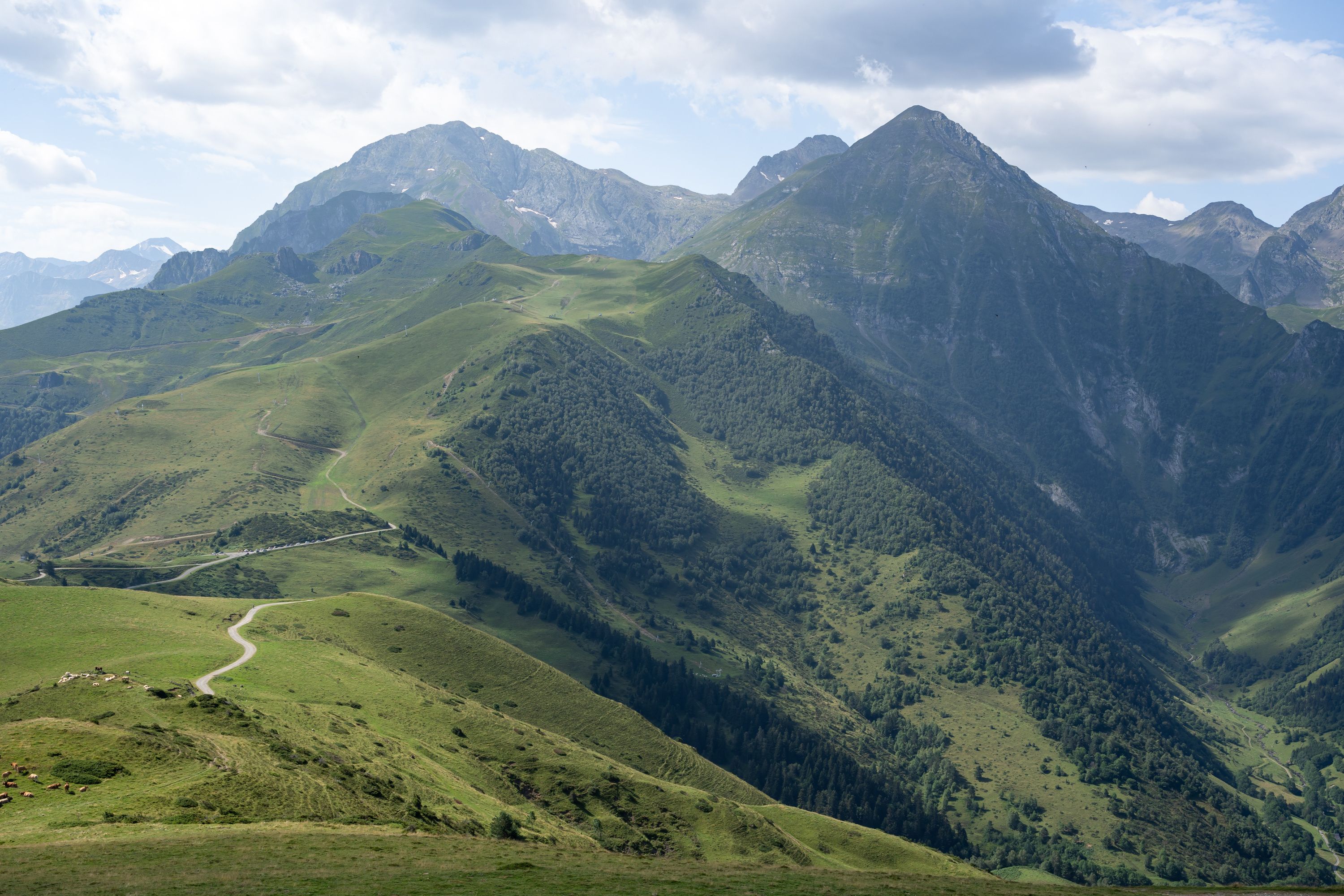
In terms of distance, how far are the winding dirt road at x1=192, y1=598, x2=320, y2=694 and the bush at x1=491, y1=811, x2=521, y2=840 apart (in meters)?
47.1

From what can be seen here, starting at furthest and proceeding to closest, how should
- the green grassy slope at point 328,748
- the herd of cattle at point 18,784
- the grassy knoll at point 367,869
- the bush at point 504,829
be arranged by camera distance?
the bush at point 504,829 → the green grassy slope at point 328,748 → the herd of cattle at point 18,784 → the grassy knoll at point 367,869

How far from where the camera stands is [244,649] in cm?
14412

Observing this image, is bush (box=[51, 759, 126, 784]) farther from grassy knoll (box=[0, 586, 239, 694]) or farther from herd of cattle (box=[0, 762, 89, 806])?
grassy knoll (box=[0, 586, 239, 694])

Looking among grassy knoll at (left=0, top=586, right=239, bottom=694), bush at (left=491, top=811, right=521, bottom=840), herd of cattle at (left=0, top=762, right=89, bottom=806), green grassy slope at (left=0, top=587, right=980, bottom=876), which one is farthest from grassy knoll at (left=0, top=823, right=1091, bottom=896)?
grassy knoll at (left=0, top=586, right=239, bottom=694)

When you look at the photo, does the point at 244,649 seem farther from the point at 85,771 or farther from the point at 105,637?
the point at 85,771

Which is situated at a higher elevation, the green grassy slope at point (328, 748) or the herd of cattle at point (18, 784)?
the herd of cattle at point (18, 784)

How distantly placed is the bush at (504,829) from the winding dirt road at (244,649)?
4707 centimetres

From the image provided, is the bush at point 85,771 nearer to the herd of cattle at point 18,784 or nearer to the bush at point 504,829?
the herd of cattle at point 18,784

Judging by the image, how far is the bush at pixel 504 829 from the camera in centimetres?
9125

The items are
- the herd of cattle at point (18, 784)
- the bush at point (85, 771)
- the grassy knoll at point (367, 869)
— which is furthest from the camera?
the bush at point (85, 771)

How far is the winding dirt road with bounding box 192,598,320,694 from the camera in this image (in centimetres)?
11938

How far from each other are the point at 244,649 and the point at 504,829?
253ft

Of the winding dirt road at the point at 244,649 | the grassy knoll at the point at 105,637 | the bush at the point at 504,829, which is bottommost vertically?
the bush at the point at 504,829

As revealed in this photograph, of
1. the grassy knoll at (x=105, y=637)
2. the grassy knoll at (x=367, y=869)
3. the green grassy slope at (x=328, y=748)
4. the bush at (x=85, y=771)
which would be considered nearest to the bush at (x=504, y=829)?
the green grassy slope at (x=328, y=748)
